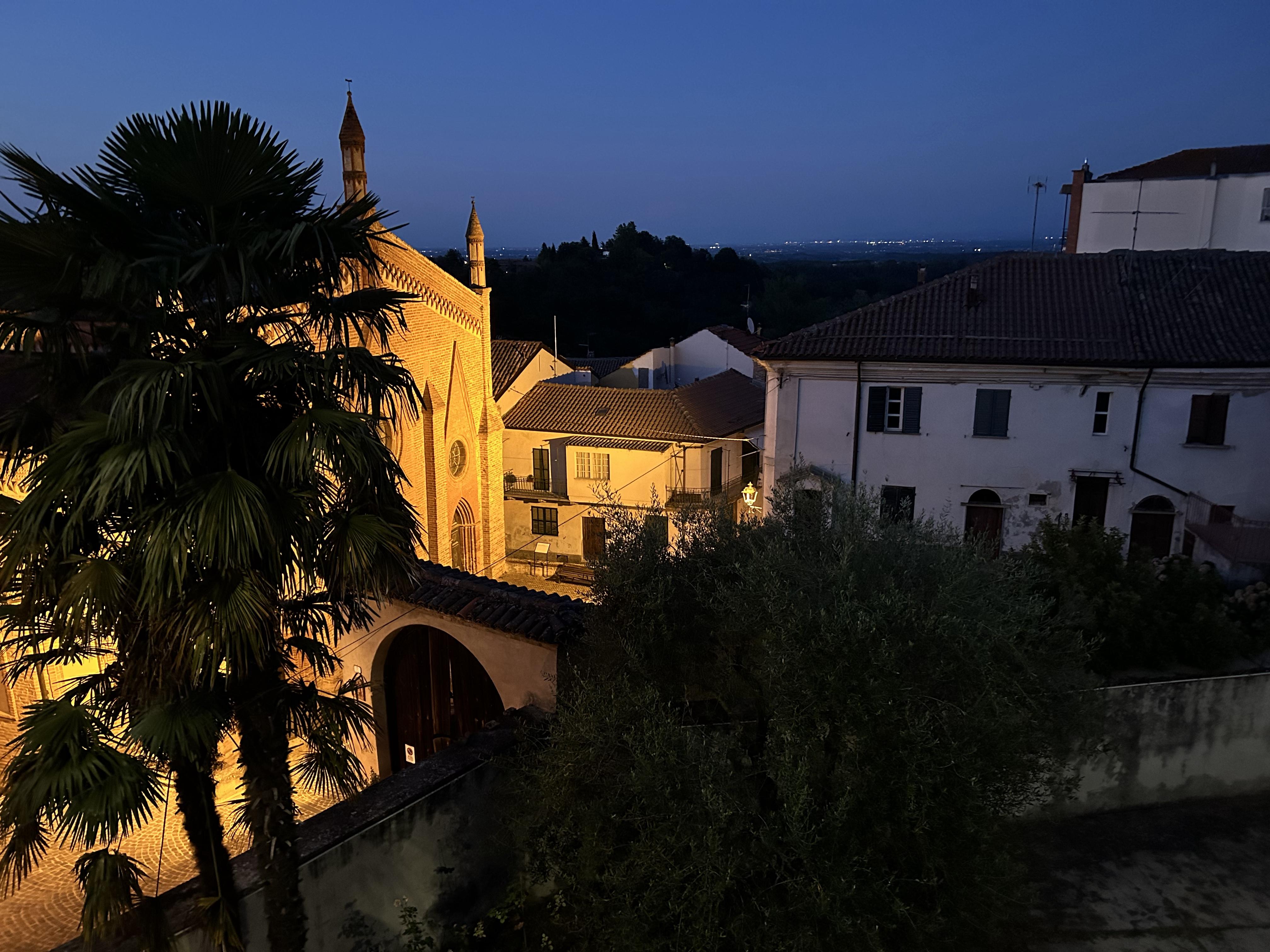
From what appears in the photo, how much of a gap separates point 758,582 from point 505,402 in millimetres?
26643

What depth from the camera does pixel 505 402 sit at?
32.7 meters

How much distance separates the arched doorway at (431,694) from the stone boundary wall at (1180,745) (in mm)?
7450

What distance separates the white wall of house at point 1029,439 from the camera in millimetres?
17766

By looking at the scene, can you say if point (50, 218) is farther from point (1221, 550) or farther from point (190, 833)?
point (1221, 550)

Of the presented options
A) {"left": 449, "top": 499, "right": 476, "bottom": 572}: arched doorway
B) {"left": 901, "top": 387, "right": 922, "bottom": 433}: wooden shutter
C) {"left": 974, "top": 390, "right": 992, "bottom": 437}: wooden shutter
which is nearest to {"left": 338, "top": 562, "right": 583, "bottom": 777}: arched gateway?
{"left": 901, "top": 387, "right": 922, "bottom": 433}: wooden shutter

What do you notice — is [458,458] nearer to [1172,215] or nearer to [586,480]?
[586,480]

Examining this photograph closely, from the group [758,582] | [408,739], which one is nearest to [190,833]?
[758,582]

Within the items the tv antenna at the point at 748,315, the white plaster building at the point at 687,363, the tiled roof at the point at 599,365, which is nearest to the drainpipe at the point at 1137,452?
the white plaster building at the point at 687,363

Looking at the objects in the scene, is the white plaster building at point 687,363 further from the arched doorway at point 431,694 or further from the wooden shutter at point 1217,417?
the arched doorway at point 431,694

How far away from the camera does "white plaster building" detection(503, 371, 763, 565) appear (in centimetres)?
2973

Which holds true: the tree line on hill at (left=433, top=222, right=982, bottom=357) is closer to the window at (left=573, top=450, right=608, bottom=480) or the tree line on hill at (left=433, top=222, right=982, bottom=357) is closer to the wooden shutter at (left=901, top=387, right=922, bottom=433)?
the window at (left=573, top=450, right=608, bottom=480)

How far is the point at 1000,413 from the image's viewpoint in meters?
18.6

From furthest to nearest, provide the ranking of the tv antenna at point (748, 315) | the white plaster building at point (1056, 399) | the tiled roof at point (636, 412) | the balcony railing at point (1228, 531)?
1. the tv antenna at point (748, 315)
2. the tiled roof at point (636, 412)
3. the white plaster building at point (1056, 399)
4. the balcony railing at point (1228, 531)

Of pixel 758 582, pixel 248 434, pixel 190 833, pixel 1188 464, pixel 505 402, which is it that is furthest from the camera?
pixel 505 402
